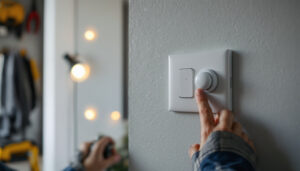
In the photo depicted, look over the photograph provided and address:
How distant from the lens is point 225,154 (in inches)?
12.8

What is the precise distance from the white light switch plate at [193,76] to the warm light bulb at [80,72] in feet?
5.49

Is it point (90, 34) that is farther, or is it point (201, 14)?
point (90, 34)

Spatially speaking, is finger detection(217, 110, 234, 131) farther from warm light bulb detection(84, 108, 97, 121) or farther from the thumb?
warm light bulb detection(84, 108, 97, 121)

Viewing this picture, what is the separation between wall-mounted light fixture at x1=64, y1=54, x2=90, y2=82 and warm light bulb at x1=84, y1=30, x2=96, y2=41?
0.19m

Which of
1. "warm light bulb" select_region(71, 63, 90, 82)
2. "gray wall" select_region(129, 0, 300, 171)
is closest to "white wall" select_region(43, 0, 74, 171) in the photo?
"warm light bulb" select_region(71, 63, 90, 82)

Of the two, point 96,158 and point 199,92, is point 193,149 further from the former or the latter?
point 96,158

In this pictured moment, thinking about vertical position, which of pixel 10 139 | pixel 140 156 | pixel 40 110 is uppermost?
pixel 140 156

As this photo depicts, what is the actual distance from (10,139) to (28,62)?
78 cm

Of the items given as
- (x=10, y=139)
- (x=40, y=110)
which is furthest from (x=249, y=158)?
(x=40, y=110)

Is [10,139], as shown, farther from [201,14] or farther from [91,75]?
[201,14]

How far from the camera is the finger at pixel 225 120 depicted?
350 mm

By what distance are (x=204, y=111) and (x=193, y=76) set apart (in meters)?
0.06

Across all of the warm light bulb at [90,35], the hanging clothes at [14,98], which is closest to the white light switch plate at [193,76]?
the warm light bulb at [90,35]

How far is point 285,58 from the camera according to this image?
0.35 metres
